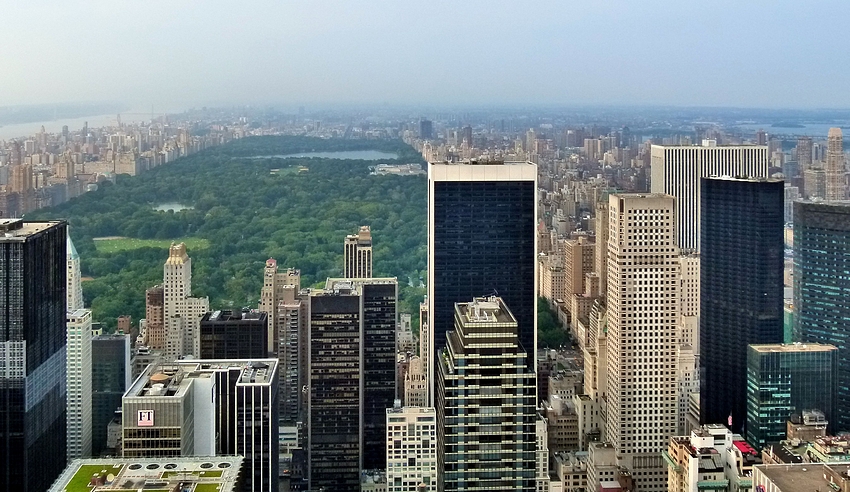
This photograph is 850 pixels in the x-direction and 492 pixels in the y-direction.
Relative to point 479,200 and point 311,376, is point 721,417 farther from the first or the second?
point 311,376

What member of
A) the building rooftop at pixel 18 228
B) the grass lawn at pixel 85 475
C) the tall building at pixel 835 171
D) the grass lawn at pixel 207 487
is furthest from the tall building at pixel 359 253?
the grass lawn at pixel 207 487

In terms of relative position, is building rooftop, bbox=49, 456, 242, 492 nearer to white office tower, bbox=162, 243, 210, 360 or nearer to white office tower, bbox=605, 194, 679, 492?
white office tower, bbox=162, 243, 210, 360

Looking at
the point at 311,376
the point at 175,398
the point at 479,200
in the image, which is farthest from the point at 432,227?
the point at 175,398

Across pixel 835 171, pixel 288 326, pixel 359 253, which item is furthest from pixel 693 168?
pixel 288 326

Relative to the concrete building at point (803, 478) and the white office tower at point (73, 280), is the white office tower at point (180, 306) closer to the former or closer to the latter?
the white office tower at point (73, 280)

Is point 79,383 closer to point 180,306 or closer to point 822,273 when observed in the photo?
point 180,306
